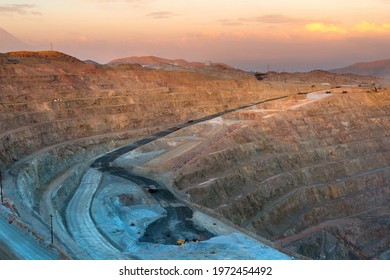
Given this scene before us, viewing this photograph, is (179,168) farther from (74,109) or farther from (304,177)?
(74,109)

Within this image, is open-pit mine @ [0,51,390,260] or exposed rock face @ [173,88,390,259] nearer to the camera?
open-pit mine @ [0,51,390,260]

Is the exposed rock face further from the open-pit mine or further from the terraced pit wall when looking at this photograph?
the terraced pit wall

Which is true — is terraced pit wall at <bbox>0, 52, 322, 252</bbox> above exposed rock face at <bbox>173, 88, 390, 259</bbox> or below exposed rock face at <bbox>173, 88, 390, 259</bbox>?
above

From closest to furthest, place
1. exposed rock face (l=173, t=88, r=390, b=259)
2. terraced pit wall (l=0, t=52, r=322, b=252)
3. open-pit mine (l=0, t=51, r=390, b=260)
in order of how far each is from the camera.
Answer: open-pit mine (l=0, t=51, r=390, b=260)
terraced pit wall (l=0, t=52, r=322, b=252)
exposed rock face (l=173, t=88, r=390, b=259)

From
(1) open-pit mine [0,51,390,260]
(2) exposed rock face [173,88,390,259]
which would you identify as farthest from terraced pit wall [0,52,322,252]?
(2) exposed rock face [173,88,390,259]

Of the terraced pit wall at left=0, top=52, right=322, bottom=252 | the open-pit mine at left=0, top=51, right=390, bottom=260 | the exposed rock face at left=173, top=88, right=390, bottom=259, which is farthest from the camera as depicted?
the exposed rock face at left=173, top=88, right=390, bottom=259

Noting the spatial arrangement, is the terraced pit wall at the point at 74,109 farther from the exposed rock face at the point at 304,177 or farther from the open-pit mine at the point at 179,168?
the exposed rock face at the point at 304,177

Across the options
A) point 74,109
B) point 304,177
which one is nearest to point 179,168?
point 304,177

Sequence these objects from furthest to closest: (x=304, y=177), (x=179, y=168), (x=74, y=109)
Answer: (x=74, y=109), (x=304, y=177), (x=179, y=168)

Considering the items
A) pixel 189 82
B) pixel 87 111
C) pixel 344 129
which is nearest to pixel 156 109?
pixel 87 111
